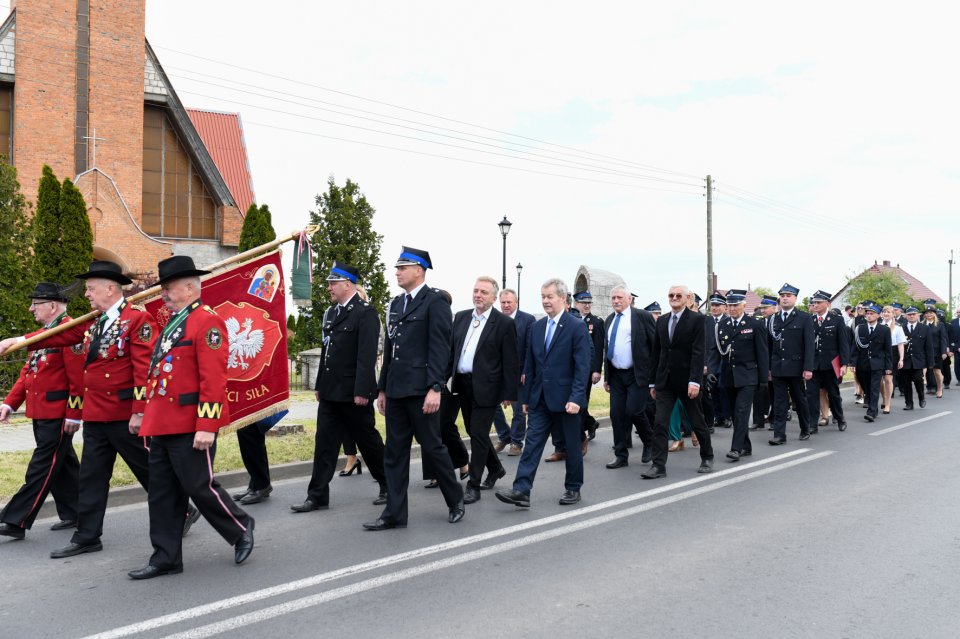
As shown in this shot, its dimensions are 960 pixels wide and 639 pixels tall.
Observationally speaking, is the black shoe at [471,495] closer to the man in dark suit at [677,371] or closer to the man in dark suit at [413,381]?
the man in dark suit at [413,381]

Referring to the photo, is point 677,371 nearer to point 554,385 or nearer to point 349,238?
point 554,385

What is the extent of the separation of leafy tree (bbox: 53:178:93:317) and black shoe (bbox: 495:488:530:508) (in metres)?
19.0

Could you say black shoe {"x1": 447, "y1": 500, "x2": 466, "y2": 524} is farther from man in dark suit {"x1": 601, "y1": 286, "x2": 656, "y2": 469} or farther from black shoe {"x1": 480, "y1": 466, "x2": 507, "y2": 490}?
Answer: man in dark suit {"x1": 601, "y1": 286, "x2": 656, "y2": 469}

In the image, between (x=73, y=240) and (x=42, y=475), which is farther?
(x=73, y=240)

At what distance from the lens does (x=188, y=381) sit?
4.91 metres

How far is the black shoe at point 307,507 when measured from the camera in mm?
6637

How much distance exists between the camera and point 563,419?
689 centimetres

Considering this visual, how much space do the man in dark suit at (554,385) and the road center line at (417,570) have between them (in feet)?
2.02

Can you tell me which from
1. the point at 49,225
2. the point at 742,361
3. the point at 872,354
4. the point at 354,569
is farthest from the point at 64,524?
the point at 49,225

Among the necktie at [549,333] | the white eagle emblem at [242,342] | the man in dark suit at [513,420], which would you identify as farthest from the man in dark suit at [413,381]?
the man in dark suit at [513,420]

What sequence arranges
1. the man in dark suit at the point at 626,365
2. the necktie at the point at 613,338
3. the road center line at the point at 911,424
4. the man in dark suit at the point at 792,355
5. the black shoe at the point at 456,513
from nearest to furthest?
the black shoe at the point at 456,513 → the man in dark suit at the point at 626,365 → the necktie at the point at 613,338 → the man in dark suit at the point at 792,355 → the road center line at the point at 911,424

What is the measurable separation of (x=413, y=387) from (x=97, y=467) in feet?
7.48

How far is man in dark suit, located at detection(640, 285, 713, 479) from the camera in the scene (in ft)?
26.9

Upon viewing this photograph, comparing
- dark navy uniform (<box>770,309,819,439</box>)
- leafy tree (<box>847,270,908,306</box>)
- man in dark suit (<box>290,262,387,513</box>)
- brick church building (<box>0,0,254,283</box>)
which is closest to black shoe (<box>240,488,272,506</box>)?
man in dark suit (<box>290,262,387,513</box>)
